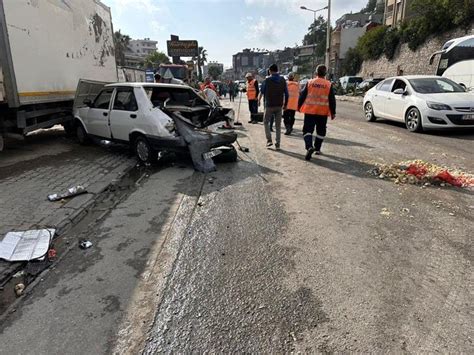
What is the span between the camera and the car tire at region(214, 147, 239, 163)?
770 centimetres

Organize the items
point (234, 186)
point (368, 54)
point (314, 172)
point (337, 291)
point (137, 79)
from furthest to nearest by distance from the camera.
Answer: point (368, 54), point (137, 79), point (314, 172), point (234, 186), point (337, 291)

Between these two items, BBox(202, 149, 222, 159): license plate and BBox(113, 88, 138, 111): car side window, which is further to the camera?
BBox(113, 88, 138, 111): car side window

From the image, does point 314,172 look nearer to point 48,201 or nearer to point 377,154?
point 377,154

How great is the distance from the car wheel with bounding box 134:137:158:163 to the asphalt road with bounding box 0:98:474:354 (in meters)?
1.57

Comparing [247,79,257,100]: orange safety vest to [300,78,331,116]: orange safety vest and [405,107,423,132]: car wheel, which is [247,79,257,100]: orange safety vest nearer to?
[405,107,423,132]: car wheel

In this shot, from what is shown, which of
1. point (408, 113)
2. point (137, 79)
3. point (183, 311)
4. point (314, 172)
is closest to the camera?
point (183, 311)

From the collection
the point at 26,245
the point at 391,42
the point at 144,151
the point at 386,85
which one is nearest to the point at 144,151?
the point at 144,151

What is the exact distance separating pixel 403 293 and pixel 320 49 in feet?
303

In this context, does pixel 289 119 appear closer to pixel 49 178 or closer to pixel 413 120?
pixel 413 120

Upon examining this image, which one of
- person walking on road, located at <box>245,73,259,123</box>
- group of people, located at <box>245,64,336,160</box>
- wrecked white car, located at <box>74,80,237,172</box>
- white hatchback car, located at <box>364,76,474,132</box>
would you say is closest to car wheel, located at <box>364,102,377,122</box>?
white hatchback car, located at <box>364,76,474,132</box>

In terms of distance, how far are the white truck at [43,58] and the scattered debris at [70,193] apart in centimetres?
303

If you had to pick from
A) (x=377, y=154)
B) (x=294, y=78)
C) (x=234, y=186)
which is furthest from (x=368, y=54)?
(x=234, y=186)

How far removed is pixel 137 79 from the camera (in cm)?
1983

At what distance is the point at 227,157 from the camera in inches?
304
